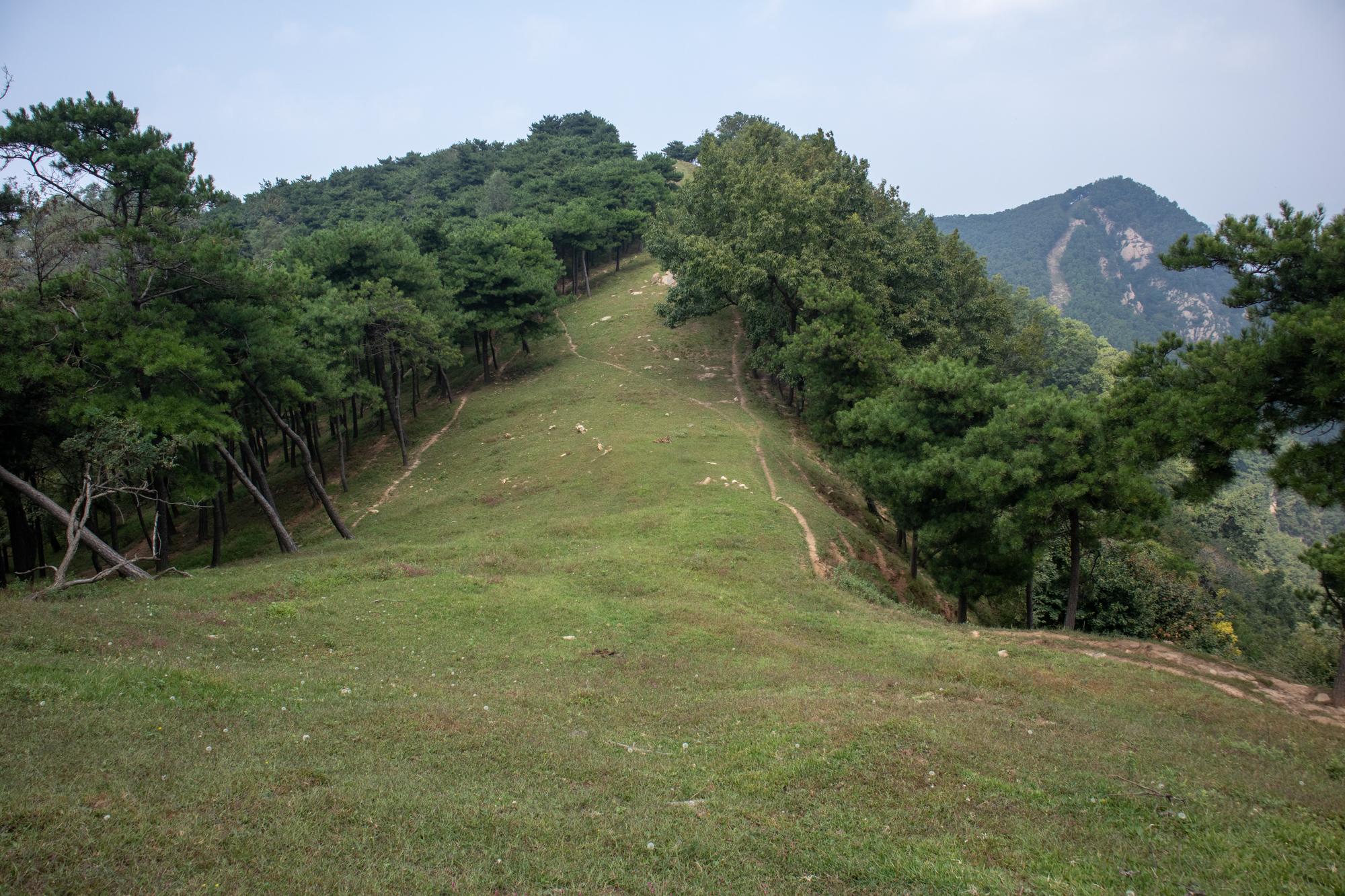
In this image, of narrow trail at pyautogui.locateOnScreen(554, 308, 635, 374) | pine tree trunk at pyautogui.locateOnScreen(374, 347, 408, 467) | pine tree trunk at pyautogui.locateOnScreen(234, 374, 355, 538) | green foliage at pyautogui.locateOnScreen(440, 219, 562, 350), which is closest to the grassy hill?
pine tree trunk at pyautogui.locateOnScreen(234, 374, 355, 538)

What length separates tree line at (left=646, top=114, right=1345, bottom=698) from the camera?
1563 centimetres

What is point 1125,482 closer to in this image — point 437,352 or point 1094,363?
point 437,352

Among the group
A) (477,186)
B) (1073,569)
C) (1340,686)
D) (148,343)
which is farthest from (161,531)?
(477,186)

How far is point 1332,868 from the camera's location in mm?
7605

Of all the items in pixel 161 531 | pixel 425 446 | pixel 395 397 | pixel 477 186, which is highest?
pixel 477 186

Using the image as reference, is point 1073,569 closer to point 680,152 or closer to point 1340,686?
point 1340,686

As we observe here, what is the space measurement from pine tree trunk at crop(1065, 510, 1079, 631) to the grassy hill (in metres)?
4.26

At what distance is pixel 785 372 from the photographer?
4178cm

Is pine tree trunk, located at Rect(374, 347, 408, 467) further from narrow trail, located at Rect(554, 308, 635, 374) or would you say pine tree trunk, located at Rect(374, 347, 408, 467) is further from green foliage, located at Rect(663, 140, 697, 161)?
green foliage, located at Rect(663, 140, 697, 161)

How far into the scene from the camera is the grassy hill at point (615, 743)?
25.0 feet

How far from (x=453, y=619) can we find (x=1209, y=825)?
1479 centimetres

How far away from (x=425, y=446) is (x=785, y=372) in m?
21.8

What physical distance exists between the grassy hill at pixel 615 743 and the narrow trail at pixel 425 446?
1249 centimetres

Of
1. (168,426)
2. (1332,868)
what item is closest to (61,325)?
(168,426)
